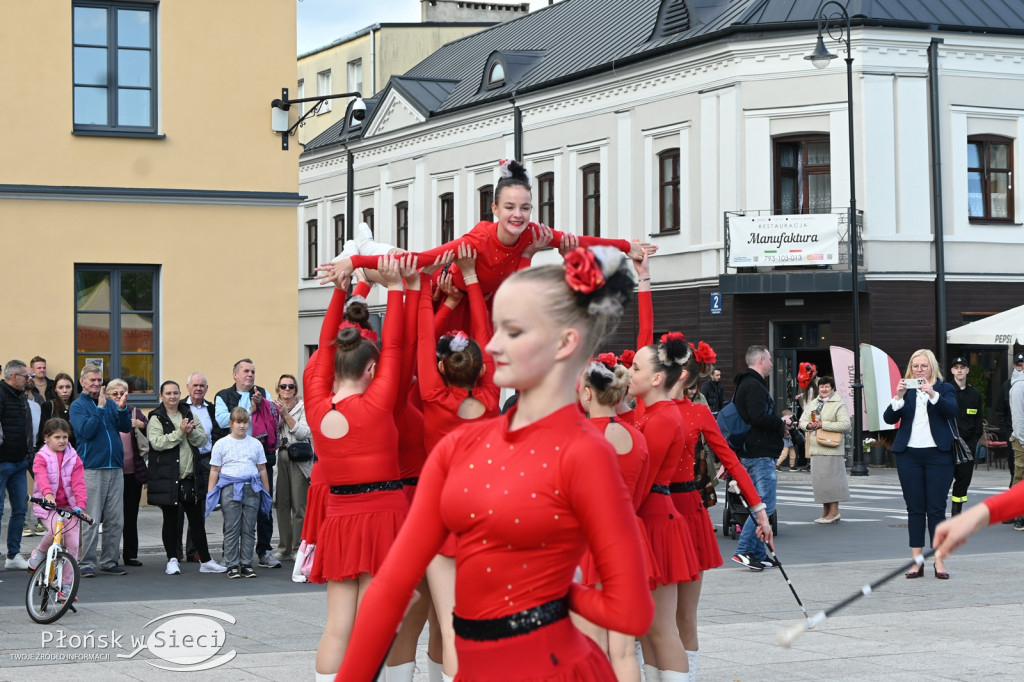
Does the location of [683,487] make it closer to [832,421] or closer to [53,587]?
[53,587]

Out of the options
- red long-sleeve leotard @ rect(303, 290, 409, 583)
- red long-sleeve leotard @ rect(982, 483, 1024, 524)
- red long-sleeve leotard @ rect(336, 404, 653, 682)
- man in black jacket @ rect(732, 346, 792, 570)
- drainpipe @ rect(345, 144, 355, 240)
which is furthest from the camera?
drainpipe @ rect(345, 144, 355, 240)

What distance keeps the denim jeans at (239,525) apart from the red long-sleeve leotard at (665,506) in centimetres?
761

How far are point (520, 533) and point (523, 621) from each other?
0.76 feet

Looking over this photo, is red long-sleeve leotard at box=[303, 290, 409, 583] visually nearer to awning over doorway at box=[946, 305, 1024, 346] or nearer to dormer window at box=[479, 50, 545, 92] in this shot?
awning over doorway at box=[946, 305, 1024, 346]

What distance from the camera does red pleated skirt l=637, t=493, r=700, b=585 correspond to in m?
7.14

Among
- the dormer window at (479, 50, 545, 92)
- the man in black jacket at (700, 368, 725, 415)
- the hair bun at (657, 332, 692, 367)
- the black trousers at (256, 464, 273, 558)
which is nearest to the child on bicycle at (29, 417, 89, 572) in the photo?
the black trousers at (256, 464, 273, 558)

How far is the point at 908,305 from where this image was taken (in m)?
32.3

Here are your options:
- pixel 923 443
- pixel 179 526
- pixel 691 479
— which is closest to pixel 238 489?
pixel 179 526

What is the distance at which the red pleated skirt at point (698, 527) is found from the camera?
7594 mm

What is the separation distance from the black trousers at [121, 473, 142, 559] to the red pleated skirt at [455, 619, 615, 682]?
1181 cm

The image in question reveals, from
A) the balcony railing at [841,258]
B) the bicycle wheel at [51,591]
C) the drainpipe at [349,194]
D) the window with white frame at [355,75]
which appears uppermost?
the window with white frame at [355,75]

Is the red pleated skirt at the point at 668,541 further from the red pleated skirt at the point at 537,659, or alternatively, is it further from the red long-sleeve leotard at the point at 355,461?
the red pleated skirt at the point at 537,659

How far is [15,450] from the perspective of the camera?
48.0 ft

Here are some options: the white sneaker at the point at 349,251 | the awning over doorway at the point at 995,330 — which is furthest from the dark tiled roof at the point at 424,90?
the white sneaker at the point at 349,251
